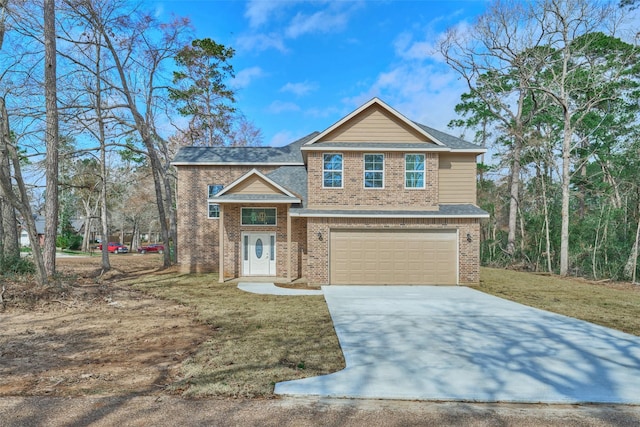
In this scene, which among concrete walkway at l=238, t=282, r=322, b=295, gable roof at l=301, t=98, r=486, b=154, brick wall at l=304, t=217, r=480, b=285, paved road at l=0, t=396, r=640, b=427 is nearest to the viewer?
paved road at l=0, t=396, r=640, b=427

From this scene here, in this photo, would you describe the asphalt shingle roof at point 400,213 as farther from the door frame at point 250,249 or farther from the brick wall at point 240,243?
the door frame at point 250,249

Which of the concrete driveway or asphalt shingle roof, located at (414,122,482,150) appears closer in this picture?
the concrete driveway

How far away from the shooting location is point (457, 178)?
15.0m

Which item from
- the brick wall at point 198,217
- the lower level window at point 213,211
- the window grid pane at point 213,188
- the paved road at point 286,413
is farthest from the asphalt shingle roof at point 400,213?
the paved road at point 286,413

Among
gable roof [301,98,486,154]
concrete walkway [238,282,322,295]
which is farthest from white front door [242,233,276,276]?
gable roof [301,98,486,154]

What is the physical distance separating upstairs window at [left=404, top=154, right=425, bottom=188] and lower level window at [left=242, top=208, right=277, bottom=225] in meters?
5.79

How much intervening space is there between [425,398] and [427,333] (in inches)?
115

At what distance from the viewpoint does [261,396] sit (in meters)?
4.25

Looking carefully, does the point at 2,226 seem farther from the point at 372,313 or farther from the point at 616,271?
the point at 616,271

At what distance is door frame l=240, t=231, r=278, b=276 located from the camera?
1581 cm

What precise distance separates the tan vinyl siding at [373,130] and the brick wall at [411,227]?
3191 millimetres

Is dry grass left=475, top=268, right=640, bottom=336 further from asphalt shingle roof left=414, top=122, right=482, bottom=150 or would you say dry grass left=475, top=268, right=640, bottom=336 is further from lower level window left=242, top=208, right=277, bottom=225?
lower level window left=242, top=208, right=277, bottom=225

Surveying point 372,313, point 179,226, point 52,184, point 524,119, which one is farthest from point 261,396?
point 524,119

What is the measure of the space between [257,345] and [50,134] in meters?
12.0
